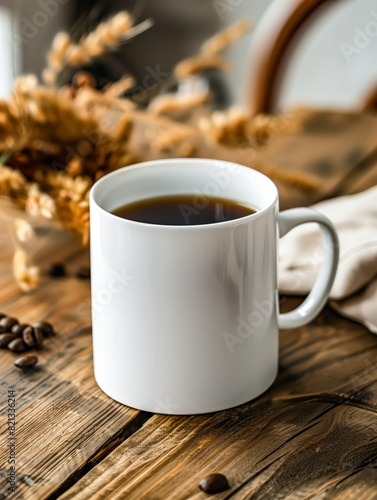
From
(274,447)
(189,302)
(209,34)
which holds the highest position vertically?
(189,302)

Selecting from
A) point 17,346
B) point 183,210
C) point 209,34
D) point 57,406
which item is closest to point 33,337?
→ point 17,346

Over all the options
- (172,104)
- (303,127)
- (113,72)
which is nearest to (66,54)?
(172,104)

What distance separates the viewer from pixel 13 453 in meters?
0.61

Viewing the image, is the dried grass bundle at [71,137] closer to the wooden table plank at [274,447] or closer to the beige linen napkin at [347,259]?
the beige linen napkin at [347,259]

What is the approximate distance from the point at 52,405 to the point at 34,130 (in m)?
0.41

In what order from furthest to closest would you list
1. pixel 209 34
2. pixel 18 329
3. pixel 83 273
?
1. pixel 209 34
2. pixel 83 273
3. pixel 18 329

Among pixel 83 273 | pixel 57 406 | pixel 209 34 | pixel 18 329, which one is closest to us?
pixel 57 406

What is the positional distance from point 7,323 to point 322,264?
0.37m

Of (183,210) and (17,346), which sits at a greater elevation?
(183,210)

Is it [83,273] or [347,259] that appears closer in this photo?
[347,259]

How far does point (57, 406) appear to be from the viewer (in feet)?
2.22

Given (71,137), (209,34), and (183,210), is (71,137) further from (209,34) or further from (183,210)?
(209,34)

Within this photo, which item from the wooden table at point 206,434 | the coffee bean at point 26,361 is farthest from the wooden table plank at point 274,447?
the coffee bean at point 26,361

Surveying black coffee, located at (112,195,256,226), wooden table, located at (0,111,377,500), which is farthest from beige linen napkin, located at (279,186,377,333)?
black coffee, located at (112,195,256,226)
